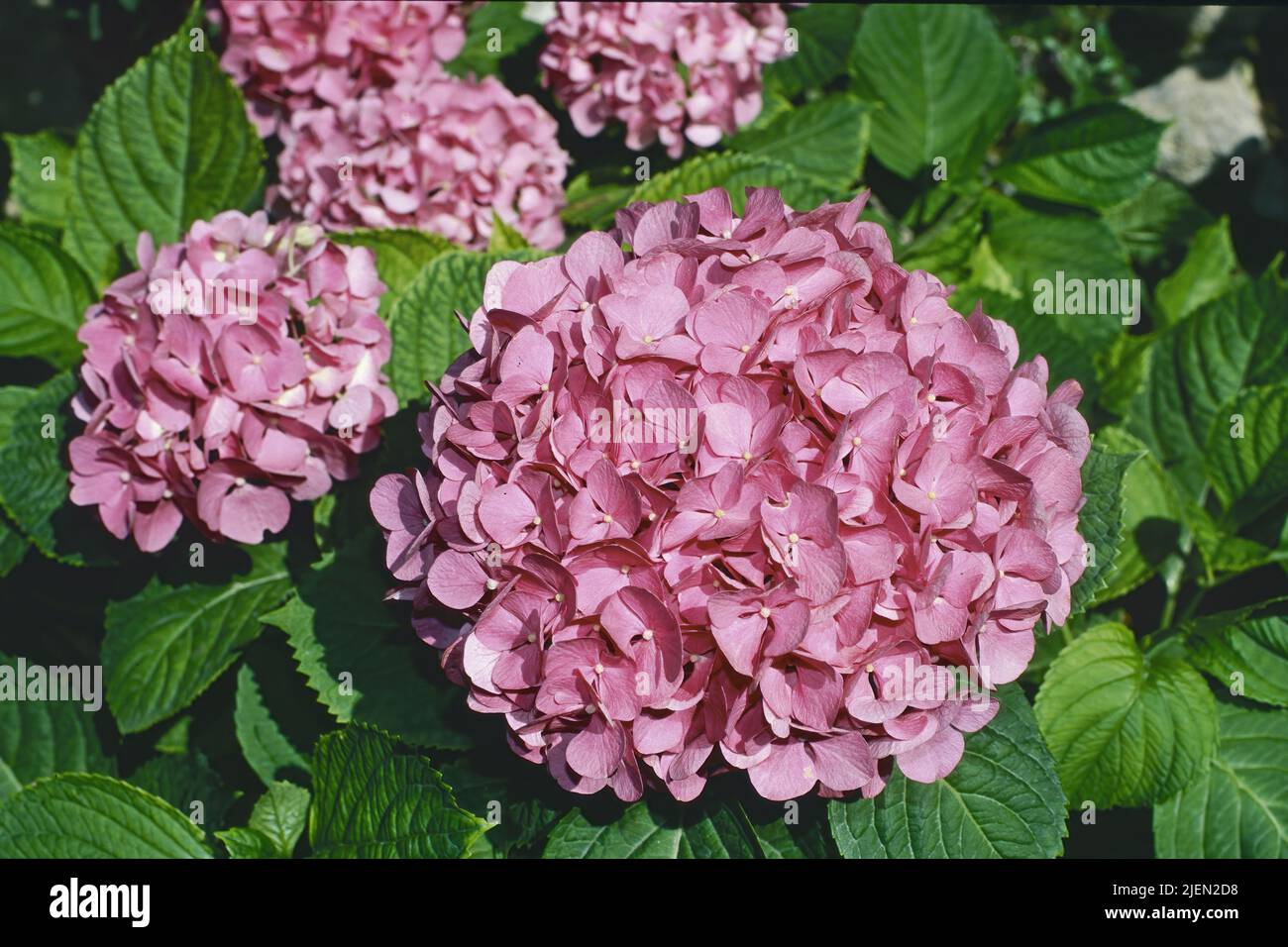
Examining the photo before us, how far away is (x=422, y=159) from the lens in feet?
7.20

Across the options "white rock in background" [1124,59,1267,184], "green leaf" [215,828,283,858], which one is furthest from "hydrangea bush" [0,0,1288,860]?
"white rock in background" [1124,59,1267,184]

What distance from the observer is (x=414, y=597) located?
4.75ft

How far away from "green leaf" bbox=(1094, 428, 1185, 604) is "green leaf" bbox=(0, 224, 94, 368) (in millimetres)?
1936

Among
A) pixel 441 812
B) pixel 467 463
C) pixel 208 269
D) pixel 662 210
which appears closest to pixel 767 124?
pixel 662 210

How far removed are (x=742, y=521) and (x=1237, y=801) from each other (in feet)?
4.35

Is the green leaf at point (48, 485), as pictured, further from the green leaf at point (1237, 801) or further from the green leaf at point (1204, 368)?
the green leaf at point (1204, 368)

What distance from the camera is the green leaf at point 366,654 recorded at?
1695 mm

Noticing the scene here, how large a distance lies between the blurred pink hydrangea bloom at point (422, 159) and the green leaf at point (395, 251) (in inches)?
4.2

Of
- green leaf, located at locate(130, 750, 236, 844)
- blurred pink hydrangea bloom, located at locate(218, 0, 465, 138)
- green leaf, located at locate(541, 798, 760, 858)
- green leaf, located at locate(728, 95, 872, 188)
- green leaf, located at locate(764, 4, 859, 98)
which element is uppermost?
blurred pink hydrangea bloom, located at locate(218, 0, 465, 138)

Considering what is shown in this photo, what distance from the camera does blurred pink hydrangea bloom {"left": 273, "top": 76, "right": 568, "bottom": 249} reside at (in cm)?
218

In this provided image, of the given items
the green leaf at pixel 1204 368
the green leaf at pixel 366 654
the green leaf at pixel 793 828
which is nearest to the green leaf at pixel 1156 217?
the green leaf at pixel 1204 368

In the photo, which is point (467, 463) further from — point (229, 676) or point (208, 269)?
point (229, 676)

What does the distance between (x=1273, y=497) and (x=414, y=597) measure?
61.7 inches

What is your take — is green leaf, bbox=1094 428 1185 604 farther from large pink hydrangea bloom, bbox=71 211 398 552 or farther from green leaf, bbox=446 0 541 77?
green leaf, bbox=446 0 541 77
